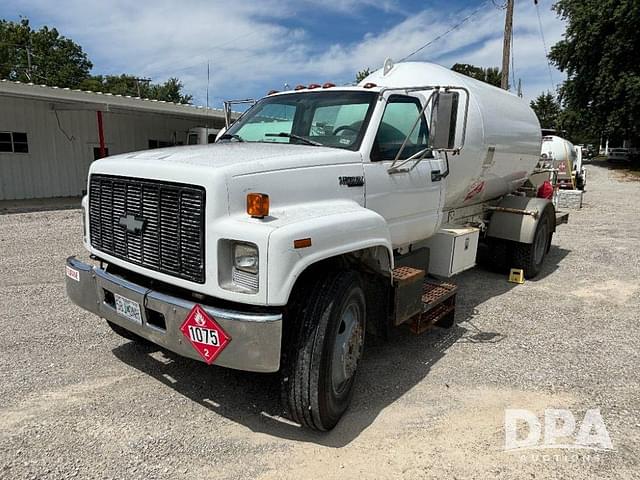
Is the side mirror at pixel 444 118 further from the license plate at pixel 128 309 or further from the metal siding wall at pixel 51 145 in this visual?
the metal siding wall at pixel 51 145

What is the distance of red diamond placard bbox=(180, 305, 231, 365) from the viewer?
287cm

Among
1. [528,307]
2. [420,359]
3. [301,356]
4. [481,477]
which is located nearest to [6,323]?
[301,356]

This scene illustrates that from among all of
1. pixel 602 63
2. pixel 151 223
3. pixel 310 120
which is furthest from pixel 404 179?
pixel 602 63

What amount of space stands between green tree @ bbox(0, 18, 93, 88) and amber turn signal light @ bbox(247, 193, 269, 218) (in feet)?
205

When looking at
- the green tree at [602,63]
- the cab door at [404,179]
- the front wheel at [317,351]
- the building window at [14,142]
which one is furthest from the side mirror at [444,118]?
the green tree at [602,63]

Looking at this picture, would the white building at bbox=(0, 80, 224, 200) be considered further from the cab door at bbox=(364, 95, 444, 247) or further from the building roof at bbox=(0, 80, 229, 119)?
the cab door at bbox=(364, 95, 444, 247)

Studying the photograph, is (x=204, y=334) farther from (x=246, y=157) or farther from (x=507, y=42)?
Answer: (x=507, y=42)

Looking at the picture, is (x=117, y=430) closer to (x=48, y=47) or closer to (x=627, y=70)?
(x=627, y=70)

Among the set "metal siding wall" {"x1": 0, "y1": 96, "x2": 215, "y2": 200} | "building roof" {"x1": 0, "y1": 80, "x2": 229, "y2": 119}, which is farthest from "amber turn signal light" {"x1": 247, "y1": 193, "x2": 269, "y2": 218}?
"metal siding wall" {"x1": 0, "y1": 96, "x2": 215, "y2": 200}

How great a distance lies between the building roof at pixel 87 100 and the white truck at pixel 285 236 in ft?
37.6

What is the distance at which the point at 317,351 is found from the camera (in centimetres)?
307

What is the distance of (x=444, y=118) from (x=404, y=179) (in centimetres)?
61

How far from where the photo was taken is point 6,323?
5102 millimetres

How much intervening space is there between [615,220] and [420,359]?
11896 millimetres
